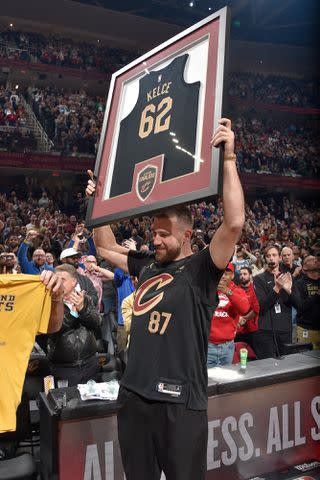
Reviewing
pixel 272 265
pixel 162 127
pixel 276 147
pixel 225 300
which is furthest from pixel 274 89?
pixel 162 127

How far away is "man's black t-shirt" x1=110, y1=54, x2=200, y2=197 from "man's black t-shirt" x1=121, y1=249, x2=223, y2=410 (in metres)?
0.43

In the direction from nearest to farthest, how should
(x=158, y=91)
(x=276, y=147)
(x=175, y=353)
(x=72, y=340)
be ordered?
(x=175, y=353) → (x=158, y=91) → (x=72, y=340) → (x=276, y=147)

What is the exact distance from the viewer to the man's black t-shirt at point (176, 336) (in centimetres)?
192

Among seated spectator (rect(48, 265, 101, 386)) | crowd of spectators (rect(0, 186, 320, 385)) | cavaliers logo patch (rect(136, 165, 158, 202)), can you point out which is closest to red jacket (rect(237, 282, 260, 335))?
crowd of spectators (rect(0, 186, 320, 385))

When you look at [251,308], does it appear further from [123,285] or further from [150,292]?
[150,292]

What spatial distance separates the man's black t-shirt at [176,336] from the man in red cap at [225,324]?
6.78 ft

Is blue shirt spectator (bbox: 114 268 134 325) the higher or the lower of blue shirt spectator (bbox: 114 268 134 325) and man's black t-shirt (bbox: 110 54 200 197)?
the lower

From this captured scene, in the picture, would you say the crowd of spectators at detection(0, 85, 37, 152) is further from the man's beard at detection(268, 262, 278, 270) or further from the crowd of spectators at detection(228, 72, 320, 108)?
the man's beard at detection(268, 262, 278, 270)

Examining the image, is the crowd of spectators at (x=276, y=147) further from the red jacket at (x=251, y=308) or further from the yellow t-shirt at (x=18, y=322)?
the yellow t-shirt at (x=18, y=322)

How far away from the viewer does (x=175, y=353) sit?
76.1 inches

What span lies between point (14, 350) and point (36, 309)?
0.81ft

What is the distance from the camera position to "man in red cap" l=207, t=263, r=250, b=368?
4.11 m

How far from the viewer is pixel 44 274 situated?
254cm

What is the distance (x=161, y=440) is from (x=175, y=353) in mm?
345
